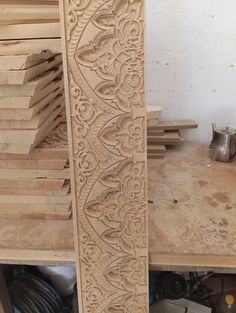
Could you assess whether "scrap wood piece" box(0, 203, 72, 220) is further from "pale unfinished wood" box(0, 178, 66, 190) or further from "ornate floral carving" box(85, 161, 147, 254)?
"ornate floral carving" box(85, 161, 147, 254)

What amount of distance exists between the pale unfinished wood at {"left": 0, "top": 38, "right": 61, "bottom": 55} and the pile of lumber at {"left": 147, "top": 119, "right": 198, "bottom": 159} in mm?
631

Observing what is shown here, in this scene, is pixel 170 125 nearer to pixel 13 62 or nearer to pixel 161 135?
pixel 161 135

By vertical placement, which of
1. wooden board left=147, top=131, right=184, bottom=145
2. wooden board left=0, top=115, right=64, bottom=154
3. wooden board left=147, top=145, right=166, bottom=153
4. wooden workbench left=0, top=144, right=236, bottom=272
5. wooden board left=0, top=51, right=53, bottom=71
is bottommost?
wooden workbench left=0, top=144, right=236, bottom=272

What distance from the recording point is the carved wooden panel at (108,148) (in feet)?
2.32

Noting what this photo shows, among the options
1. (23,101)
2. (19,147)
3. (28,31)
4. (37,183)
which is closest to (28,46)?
(28,31)

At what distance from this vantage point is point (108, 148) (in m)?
0.79

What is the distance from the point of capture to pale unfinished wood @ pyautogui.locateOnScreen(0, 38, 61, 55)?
91 cm

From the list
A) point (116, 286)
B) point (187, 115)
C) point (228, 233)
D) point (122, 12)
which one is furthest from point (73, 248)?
point (187, 115)

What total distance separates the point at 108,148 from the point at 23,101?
0.27 meters

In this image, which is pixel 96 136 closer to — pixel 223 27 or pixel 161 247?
pixel 161 247

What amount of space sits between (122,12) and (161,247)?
583 mm

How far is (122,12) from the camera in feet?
2.29

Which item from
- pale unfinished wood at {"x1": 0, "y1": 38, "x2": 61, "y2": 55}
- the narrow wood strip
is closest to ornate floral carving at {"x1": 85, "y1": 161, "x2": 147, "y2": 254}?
the narrow wood strip

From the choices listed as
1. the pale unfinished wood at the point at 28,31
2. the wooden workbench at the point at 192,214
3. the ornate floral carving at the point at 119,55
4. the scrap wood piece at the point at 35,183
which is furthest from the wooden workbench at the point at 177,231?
the pale unfinished wood at the point at 28,31
